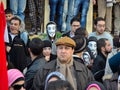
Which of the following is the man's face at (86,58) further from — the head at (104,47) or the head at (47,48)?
the head at (47,48)

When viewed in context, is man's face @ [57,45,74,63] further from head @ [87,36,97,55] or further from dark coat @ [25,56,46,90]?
head @ [87,36,97,55]

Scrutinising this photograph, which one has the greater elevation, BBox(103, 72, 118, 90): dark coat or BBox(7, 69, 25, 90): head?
BBox(7, 69, 25, 90): head

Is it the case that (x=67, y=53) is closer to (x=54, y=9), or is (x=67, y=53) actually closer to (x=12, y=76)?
(x=12, y=76)

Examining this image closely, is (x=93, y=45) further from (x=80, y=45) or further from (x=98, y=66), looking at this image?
(x=80, y=45)

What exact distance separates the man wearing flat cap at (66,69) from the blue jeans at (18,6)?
5.02 metres

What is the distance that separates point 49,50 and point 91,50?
1.08 meters

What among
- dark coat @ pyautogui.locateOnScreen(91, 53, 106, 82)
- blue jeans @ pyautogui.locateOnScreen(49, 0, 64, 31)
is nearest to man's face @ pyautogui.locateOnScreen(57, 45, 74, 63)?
dark coat @ pyautogui.locateOnScreen(91, 53, 106, 82)

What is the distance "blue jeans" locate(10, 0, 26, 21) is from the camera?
11.2 m

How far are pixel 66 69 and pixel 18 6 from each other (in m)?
5.35

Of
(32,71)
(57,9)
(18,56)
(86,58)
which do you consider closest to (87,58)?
(86,58)

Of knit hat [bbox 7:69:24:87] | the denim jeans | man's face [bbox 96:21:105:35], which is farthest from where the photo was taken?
the denim jeans

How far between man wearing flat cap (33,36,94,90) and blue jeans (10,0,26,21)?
5.02 m

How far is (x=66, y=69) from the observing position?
6168 millimetres

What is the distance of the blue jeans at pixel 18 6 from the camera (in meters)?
11.2
